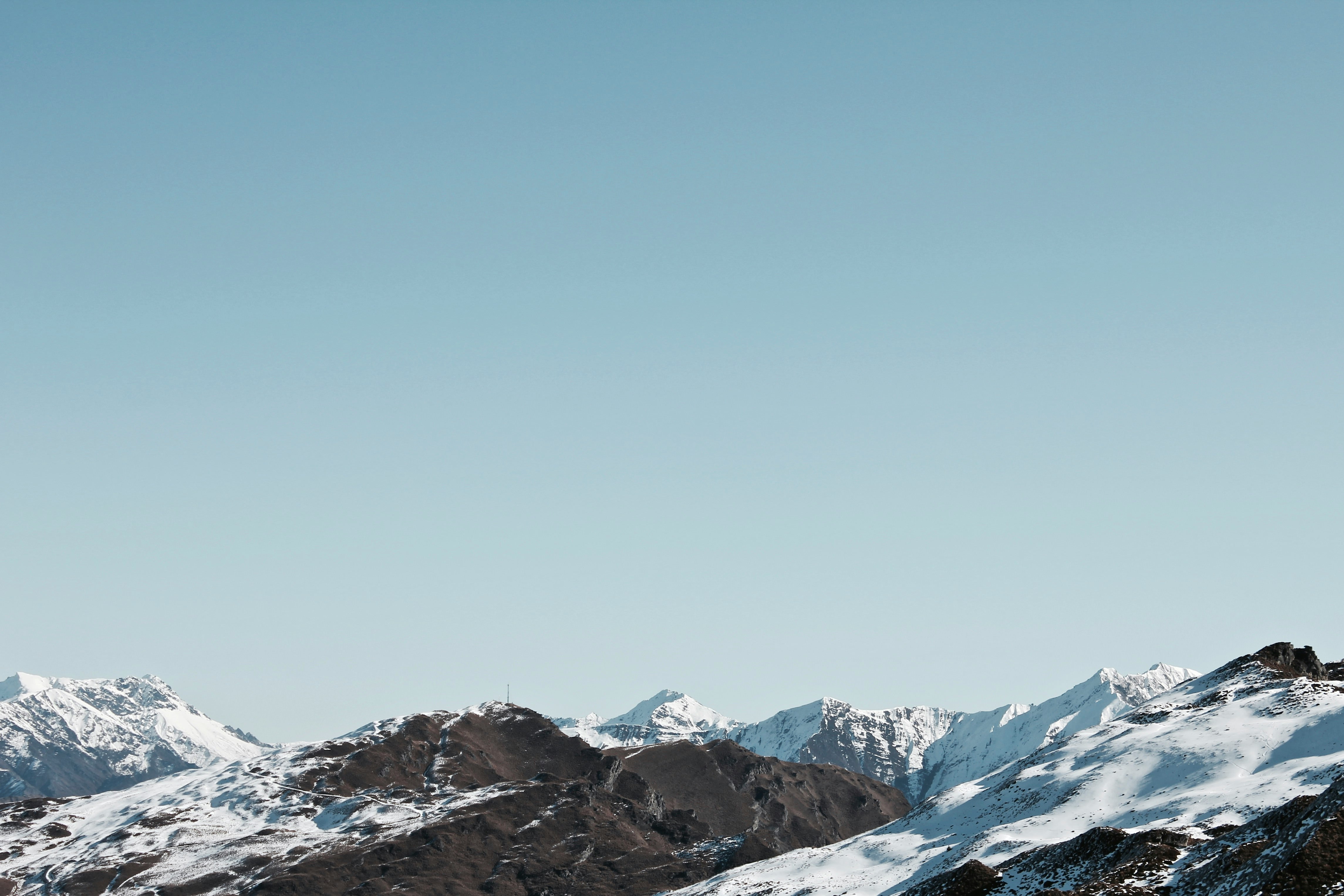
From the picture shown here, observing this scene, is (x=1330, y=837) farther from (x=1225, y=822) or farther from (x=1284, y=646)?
(x=1284, y=646)

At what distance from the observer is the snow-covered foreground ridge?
116 metres

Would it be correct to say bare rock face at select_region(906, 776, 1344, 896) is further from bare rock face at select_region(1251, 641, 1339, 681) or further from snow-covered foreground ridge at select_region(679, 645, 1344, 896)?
bare rock face at select_region(1251, 641, 1339, 681)

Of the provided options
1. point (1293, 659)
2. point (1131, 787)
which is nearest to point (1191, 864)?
point (1131, 787)

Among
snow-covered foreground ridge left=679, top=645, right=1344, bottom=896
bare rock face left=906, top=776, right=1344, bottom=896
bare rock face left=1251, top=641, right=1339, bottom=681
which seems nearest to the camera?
bare rock face left=906, top=776, right=1344, bottom=896

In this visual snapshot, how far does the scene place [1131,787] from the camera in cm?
13275

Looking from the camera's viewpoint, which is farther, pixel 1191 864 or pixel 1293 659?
pixel 1293 659

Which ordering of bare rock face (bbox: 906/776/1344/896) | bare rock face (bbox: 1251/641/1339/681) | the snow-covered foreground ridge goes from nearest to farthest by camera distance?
bare rock face (bbox: 906/776/1344/896) < the snow-covered foreground ridge < bare rock face (bbox: 1251/641/1339/681)

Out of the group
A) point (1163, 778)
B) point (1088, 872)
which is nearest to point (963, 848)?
point (1163, 778)

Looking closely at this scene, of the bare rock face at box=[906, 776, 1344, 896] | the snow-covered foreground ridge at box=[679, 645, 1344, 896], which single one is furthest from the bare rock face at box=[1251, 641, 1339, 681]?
the bare rock face at box=[906, 776, 1344, 896]

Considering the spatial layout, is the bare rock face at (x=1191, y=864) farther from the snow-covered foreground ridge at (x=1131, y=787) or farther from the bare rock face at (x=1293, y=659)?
the bare rock face at (x=1293, y=659)

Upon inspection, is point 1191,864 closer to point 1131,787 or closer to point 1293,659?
point 1131,787

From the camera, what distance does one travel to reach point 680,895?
161 metres

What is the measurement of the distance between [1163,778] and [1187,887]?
81643mm

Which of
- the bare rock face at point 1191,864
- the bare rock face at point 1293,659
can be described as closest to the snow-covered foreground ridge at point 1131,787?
the bare rock face at point 1293,659
